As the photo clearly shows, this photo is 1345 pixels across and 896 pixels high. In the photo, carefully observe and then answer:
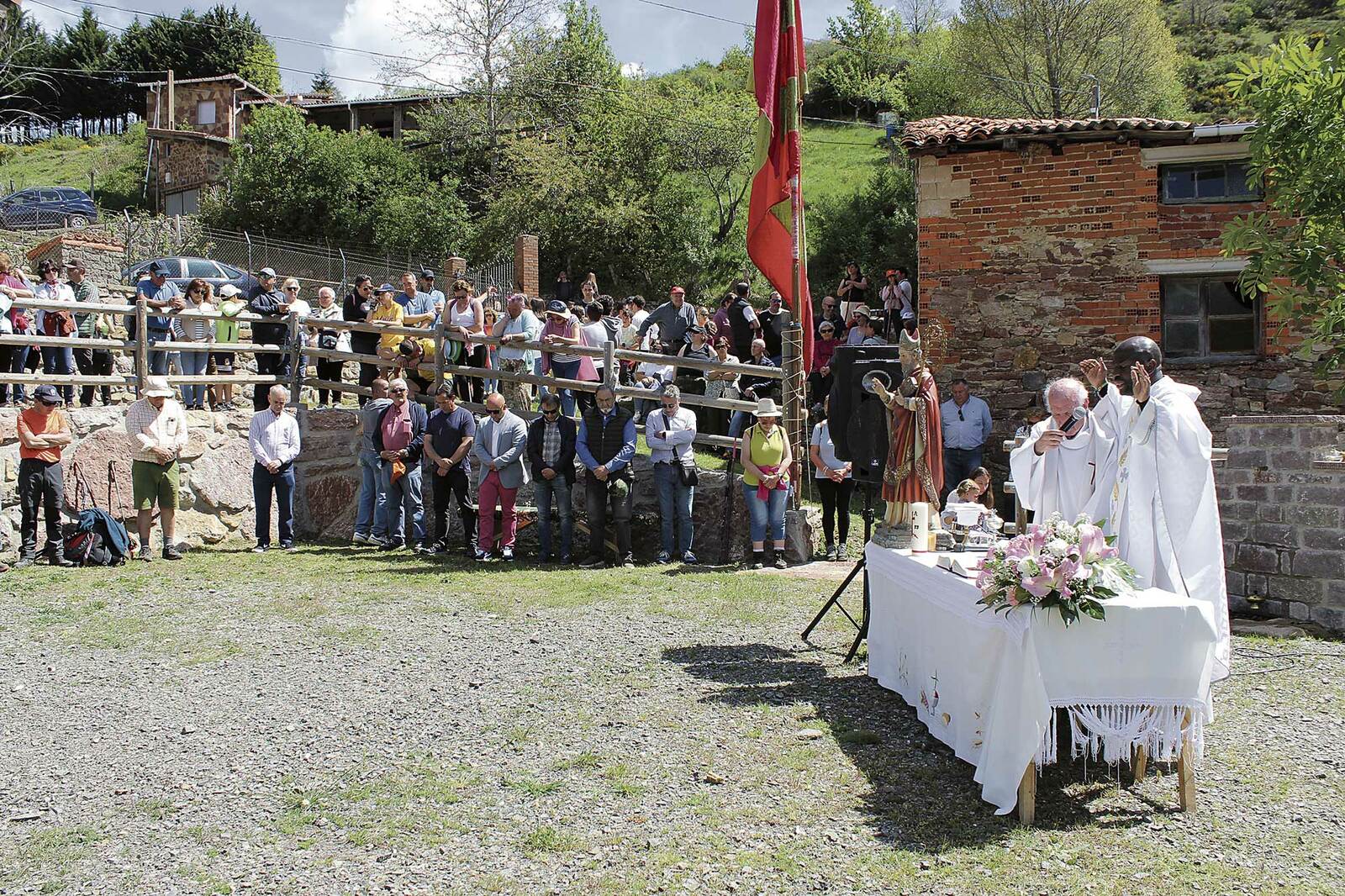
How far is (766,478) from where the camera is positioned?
11.2 metres

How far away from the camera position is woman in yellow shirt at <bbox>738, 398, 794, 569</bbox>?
11234 millimetres

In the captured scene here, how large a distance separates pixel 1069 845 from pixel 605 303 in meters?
11.3

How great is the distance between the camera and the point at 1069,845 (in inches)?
196

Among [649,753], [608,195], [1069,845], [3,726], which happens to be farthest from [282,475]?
[608,195]

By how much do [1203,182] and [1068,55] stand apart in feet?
74.2

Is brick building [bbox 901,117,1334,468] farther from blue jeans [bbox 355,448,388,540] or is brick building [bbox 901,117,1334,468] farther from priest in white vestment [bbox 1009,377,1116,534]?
priest in white vestment [bbox 1009,377,1116,534]

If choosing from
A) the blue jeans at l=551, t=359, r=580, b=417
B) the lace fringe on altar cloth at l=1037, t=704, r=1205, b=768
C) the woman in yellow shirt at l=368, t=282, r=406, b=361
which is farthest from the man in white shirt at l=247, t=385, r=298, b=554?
the lace fringe on altar cloth at l=1037, t=704, r=1205, b=768

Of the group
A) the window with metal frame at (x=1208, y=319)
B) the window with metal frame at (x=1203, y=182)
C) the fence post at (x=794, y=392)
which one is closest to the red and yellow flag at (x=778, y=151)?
the fence post at (x=794, y=392)

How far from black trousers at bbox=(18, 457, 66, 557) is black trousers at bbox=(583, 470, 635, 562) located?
17.1ft

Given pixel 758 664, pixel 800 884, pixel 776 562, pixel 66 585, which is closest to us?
pixel 800 884

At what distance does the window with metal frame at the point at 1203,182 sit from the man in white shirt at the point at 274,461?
1091cm

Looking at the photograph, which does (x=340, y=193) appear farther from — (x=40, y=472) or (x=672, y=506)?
(x=672, y=506)

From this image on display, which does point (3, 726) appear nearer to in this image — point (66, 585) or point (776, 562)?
point (66, 585)

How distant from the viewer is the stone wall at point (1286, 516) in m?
9.55
